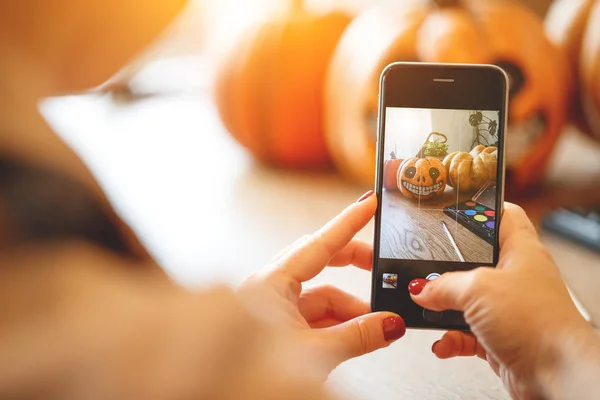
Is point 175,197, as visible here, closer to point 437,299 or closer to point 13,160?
point 437,299

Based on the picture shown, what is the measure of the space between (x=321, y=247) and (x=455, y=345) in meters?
0.16

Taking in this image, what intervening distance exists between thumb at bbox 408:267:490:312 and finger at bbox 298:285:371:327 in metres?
0.08

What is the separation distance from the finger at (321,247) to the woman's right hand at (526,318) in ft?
0.27

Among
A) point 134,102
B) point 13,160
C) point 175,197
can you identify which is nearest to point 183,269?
point 175,197

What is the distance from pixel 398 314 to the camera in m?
0.57

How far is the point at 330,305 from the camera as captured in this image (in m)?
0.61

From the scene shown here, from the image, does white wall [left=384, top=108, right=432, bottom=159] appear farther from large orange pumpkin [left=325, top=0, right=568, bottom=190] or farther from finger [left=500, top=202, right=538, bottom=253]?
large orange pumpkin [left=325, top=0, right=568, bottom=190]

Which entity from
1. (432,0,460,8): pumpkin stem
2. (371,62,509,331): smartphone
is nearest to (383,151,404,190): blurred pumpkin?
(371,62,509,331): smartphone

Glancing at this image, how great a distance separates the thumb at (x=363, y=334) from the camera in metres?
0.48

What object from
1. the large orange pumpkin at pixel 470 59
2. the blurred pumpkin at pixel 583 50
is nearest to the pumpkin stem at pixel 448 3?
the large orange pumpkin at pixel 470 59

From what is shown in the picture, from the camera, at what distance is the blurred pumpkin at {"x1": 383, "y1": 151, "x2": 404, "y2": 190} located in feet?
1.90

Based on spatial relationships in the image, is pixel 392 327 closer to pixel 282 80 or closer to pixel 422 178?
pixel 422 178

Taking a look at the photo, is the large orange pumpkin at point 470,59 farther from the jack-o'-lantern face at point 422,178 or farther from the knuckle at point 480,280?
the knuckle at point 480,280

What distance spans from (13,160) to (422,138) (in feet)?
1.42
